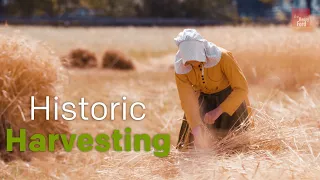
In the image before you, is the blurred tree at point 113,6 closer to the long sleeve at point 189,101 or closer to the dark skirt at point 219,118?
the dark skirt at point 219,118

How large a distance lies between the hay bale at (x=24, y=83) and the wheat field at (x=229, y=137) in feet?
0.74

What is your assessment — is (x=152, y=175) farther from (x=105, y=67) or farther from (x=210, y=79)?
(x=105, y=67)

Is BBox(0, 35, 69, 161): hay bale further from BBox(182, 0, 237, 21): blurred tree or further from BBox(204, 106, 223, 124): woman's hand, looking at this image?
BBox(182, 0, 237, 21): blurred tree

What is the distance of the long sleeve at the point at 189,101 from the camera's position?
4152 millimetres

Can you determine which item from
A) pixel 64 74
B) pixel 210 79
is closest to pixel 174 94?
pixel 64 74

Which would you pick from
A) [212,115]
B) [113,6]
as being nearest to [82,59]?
[212,115]

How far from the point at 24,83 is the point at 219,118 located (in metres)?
2.11

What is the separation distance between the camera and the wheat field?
138 inches

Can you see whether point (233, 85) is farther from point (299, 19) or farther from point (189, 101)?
point (299, 19)

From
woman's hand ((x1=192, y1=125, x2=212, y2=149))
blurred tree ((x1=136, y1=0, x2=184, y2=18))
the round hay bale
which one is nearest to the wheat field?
woman's hand ((x1=192, y1=125, x2=212, y2=149))

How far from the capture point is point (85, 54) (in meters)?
15.7

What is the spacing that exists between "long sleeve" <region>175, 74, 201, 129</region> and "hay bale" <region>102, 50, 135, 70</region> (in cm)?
1099

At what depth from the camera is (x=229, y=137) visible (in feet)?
13.2

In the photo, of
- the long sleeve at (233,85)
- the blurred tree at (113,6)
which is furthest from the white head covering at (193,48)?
the blurred tree at (113,6)
